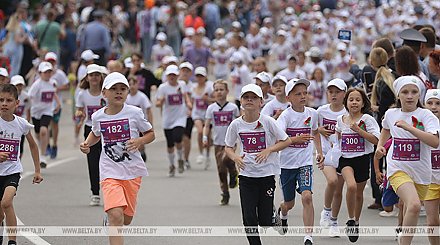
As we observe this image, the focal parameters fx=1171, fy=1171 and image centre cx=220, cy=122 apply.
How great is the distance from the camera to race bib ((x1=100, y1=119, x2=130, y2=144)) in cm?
1122

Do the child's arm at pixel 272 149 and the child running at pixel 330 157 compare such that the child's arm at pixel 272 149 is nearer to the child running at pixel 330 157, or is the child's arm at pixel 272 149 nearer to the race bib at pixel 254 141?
the race bib at pixel 254 141

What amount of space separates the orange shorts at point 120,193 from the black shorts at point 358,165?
2.44m

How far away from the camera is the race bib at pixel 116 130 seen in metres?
11.2

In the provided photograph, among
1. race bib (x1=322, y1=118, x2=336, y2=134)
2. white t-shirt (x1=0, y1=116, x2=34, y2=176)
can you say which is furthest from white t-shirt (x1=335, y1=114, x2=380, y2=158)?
white t-shirt (x1=0, y1=116, x2=34, y2=176)

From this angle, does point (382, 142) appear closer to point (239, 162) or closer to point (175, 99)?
point (239, 162)

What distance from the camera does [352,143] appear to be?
40.8 feet

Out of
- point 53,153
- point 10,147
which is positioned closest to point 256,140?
point 10,147

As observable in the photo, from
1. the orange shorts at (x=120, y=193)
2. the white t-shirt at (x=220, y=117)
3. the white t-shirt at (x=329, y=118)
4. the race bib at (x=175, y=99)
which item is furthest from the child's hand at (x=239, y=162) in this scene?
the race bib at (x=175, y=99)

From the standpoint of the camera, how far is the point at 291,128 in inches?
487

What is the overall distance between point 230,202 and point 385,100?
2922mm

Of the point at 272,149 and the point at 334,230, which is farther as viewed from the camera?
the point at 334,230

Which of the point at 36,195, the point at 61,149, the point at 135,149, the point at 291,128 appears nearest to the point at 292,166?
the point at 291,128

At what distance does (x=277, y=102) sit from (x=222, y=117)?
2256 millimetres

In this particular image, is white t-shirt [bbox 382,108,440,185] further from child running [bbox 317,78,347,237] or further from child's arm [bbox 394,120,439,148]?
child running [bbox 317,78,347,237]
